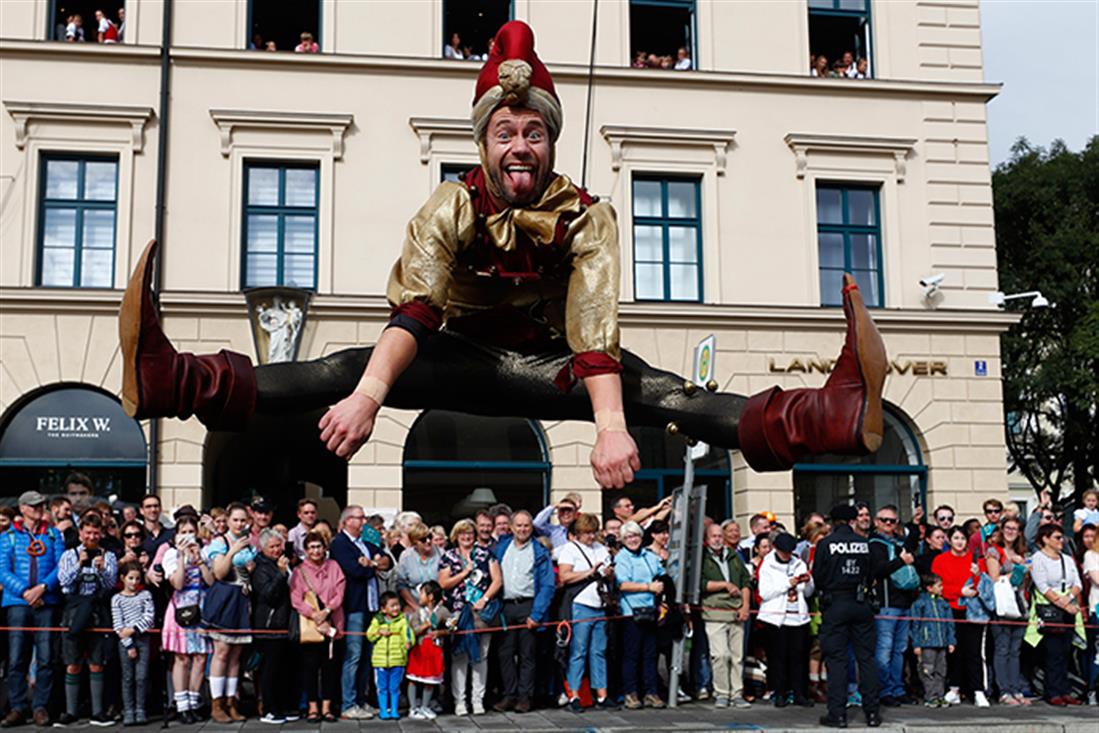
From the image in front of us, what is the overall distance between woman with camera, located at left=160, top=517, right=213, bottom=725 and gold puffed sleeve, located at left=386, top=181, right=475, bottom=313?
23.7 ft

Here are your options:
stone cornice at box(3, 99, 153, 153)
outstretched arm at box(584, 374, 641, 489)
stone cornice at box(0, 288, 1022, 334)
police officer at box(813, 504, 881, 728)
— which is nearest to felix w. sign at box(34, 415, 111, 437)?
stone cornice at box(0, 288, 1022, 334)

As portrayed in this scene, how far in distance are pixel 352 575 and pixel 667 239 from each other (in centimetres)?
971

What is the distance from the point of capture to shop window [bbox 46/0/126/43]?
18.6 metres

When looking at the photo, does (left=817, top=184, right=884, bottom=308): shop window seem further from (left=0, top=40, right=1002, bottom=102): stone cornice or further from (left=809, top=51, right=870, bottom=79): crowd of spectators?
(left=809, top=51, right=870, bottom=79): crowd of spectators

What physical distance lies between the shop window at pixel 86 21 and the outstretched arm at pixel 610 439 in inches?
644

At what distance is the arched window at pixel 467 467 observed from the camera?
60.1ft

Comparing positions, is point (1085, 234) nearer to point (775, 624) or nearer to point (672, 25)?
point (672, 25)

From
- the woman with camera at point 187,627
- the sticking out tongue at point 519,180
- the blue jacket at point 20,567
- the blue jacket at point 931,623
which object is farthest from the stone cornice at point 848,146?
the sticking out tongue at point 519,180

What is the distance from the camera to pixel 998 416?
19.7 meters

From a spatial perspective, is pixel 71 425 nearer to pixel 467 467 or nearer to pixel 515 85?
pixel 467 467

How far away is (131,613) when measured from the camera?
35.9 feet

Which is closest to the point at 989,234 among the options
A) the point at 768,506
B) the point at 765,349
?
the point at 765,349

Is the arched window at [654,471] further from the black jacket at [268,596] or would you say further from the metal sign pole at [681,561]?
the black jacket at [268,596]

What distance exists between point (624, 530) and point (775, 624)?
5.41 feet
